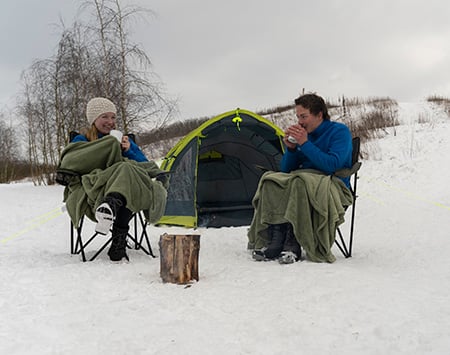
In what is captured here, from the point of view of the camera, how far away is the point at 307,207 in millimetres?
2713

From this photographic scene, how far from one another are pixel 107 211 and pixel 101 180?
0.27 metres

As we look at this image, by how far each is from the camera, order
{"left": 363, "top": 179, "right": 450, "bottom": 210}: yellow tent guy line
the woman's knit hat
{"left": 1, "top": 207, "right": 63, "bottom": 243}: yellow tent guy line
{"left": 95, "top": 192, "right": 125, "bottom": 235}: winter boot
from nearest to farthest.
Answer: {"left": 95, "top": 192, "right": 125, "bottom": 235}: winter boot
the woman's knit hat
{"left": 1, "top": 207, "right": 63, "bottom": 243}: yellow tent guy line
{"left": 363, "top": 179, "right": 450, "bottom": 210}: yellow tent guy line

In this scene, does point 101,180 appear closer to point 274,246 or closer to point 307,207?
point 274,246

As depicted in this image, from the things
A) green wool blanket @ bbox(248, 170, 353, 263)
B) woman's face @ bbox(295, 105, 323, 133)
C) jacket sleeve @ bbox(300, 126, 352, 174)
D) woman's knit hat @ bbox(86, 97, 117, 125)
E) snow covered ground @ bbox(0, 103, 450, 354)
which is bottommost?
snow covered ground @ bbox(0, 103, 450, 354)

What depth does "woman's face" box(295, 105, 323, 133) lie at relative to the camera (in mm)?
2994

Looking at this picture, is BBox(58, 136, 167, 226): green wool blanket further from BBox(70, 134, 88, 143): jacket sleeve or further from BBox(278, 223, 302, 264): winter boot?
BBox(278, 223, 302, 264): winter boot

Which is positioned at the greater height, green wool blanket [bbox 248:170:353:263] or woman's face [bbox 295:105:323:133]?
woman's face [bbox 295:105:323:133]

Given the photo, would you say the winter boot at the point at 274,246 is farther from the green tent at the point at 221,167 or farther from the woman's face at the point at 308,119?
the green tent at the point at 221,167

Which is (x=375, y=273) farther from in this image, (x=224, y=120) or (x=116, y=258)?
(x=224, y=120)

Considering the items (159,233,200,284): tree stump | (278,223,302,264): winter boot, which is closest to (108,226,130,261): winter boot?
(159,233,200,284): tree stump

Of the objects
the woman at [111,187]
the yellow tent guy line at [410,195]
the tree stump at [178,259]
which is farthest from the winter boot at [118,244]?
the yellow tent guy line at [410,195]

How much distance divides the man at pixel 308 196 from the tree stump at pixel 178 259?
676mm

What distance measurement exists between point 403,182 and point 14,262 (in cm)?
525

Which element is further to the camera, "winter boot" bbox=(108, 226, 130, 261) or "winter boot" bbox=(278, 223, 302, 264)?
"winter boot" bbox=(108, 226, 130, 261)
